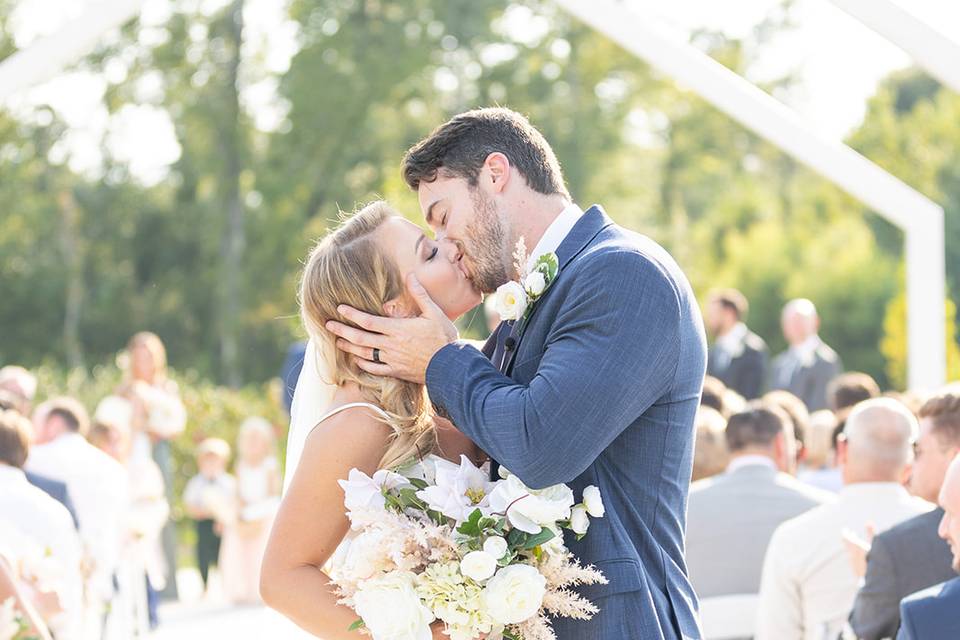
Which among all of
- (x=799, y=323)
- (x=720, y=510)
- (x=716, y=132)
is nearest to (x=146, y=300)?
(x=716, y=132)

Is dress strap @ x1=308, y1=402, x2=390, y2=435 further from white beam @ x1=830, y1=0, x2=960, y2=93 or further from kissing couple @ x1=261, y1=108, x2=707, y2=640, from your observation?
white beam @ x1=830, y1=0, x2=960, y2=93

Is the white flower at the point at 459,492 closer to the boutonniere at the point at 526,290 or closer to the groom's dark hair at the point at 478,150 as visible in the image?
the boutonniere at the point at 526,290

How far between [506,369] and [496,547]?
46 cm

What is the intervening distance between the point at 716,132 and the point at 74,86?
15.9m

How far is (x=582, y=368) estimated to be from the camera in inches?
112

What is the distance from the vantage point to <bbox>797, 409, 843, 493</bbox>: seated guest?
741 centimetres

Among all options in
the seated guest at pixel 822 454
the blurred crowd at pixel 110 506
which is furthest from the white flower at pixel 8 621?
the seated guest at pixel 822 454

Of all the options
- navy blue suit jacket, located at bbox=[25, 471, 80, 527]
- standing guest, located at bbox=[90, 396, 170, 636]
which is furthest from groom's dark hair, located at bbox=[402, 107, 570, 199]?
standing guest, located at bbox=[90, 396, 170, 636]

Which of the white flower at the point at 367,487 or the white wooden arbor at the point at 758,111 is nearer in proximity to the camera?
the white flower at the point at 367,487

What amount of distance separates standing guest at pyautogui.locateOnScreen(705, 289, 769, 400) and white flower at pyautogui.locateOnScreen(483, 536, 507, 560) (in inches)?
332

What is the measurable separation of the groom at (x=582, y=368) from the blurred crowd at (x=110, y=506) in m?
2.68

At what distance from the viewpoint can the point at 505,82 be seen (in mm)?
30750

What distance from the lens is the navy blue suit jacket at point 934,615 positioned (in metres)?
3.53

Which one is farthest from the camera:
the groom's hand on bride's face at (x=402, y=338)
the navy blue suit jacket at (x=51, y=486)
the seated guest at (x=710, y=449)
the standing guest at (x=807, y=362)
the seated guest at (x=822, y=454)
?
the standing guest at (x=807, y=362)
